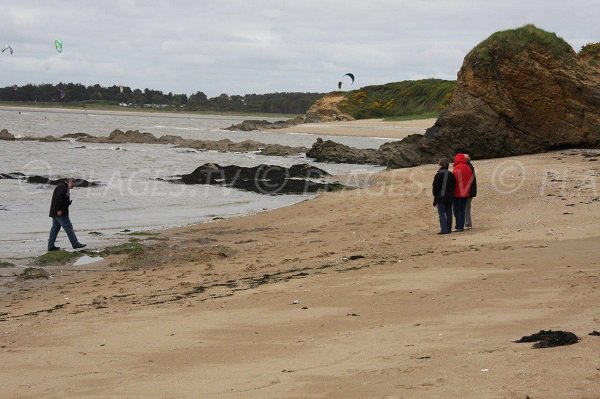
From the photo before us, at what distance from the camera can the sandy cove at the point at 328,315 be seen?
18.6 feet

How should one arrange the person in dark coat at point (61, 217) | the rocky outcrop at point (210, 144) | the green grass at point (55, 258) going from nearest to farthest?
the green grass at point (55, 258), the person in dark coat at point (61, 217), the rocky outcrop at point (210, 144)

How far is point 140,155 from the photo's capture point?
46031 millimetres

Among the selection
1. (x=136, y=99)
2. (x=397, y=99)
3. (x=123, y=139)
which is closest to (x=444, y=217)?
(x=123, y=139)

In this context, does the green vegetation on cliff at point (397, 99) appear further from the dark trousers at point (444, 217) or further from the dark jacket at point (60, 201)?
the dark jacket at point (60, 201)

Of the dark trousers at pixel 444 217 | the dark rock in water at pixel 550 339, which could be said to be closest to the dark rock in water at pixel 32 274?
the dark trousers at pixel 444 217

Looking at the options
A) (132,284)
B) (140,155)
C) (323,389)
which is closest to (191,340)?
(323,389)

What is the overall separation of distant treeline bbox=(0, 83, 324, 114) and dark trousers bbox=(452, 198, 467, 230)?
165883mm

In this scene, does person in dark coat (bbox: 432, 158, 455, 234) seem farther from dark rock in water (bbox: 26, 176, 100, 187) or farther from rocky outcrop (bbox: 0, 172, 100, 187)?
dark rock in water (bbox: 26, 176, 100, 187)

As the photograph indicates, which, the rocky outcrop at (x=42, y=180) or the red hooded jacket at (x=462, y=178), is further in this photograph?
the rocky outcrop at (x=42, y=180)

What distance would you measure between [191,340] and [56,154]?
40076 mm

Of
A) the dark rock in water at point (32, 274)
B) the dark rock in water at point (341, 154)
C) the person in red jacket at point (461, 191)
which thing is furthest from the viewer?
the dark rock in water at point (341, 154)

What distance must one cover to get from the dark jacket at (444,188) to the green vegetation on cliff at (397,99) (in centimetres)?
7701

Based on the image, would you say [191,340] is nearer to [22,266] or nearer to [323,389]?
[323,389]

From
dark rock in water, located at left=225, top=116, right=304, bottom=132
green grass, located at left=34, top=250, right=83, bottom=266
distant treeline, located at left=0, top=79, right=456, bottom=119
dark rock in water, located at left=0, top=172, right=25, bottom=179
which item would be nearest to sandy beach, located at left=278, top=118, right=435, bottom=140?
dark rock in water, located at left=225, top=116, right=304, bottom=132
